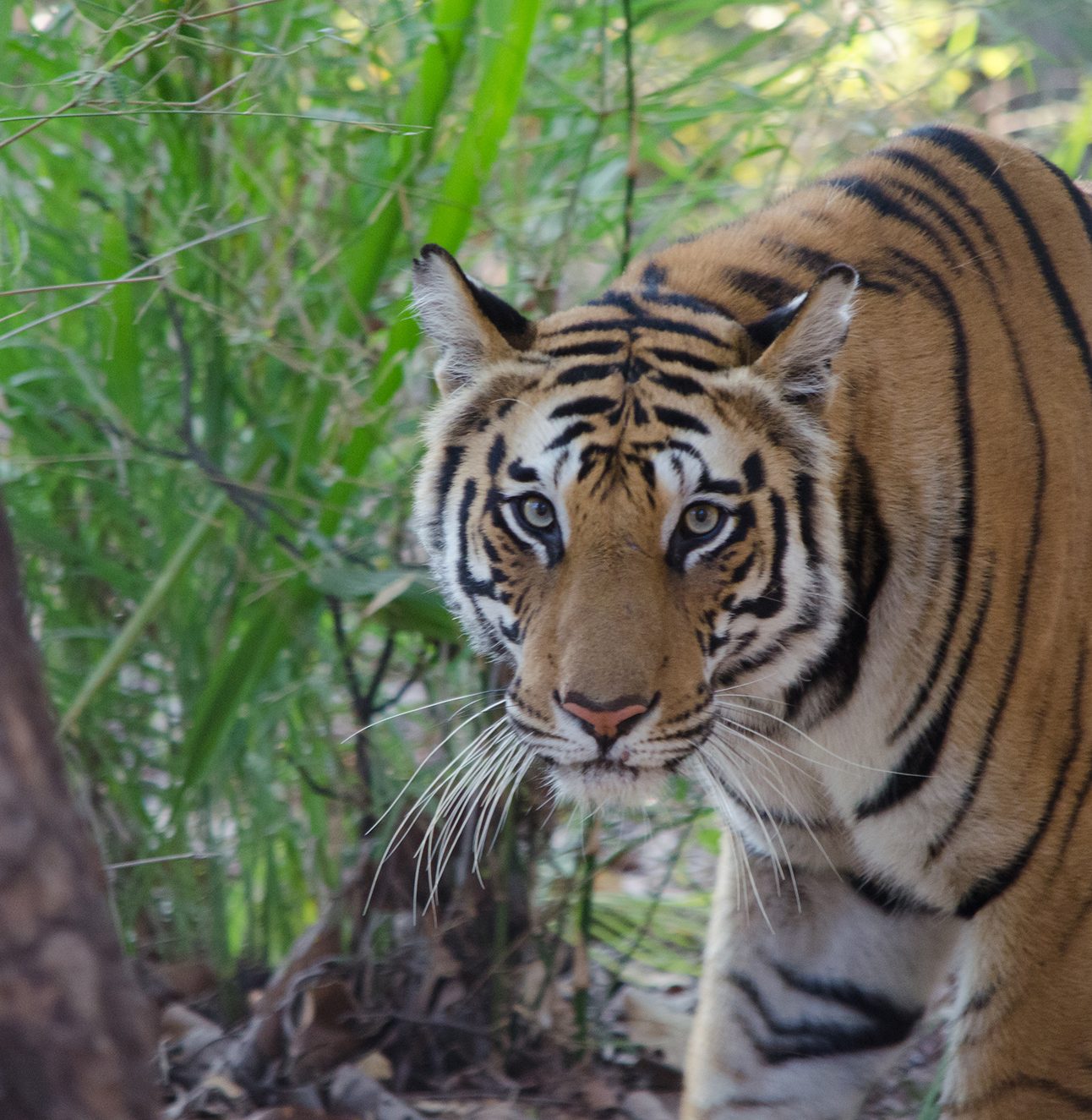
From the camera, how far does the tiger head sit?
185cm

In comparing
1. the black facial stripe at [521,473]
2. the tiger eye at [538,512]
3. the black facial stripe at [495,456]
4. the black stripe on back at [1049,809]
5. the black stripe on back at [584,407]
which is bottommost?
the black stripe on back at [1049,809]

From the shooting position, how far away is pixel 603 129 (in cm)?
291

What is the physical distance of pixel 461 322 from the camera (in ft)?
6.77

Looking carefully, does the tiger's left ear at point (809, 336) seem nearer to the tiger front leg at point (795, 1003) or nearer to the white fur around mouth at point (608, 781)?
the white fur around mouth at point (608, 781)

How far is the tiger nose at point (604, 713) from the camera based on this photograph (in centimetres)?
181

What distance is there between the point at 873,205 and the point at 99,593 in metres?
1.72

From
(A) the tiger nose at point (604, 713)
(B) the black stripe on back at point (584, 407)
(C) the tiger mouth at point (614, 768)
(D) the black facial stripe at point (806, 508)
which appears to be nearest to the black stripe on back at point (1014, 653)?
(D) the black facial stripe at point (806, 508)

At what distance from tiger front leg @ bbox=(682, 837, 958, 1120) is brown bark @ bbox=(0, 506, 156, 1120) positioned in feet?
5.60

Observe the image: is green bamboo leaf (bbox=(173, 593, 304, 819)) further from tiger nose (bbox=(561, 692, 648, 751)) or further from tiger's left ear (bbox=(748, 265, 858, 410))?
tiger's left ear (bbox=(748, 265, 858, 410))

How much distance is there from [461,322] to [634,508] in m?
0.42

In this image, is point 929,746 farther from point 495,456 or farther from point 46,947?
point 46,947

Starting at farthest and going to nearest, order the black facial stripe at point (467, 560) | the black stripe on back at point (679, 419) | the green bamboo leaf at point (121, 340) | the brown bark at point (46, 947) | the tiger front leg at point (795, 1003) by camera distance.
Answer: the green bamboo leaf at point (121, 340) → the tiger front leg at point (795, 1003) → the black facial stripe at point (467, 560) → the black stripe on back at point (679, 419) → the brown bark at point (46, 947)

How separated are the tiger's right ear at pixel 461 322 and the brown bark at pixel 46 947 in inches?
45.8

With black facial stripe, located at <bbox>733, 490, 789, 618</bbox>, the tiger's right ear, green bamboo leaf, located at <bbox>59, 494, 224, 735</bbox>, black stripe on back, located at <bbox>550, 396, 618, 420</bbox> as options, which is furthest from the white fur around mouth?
green bamboo leaf, located at <bbox>59, 494, 224, 735</bbox>
